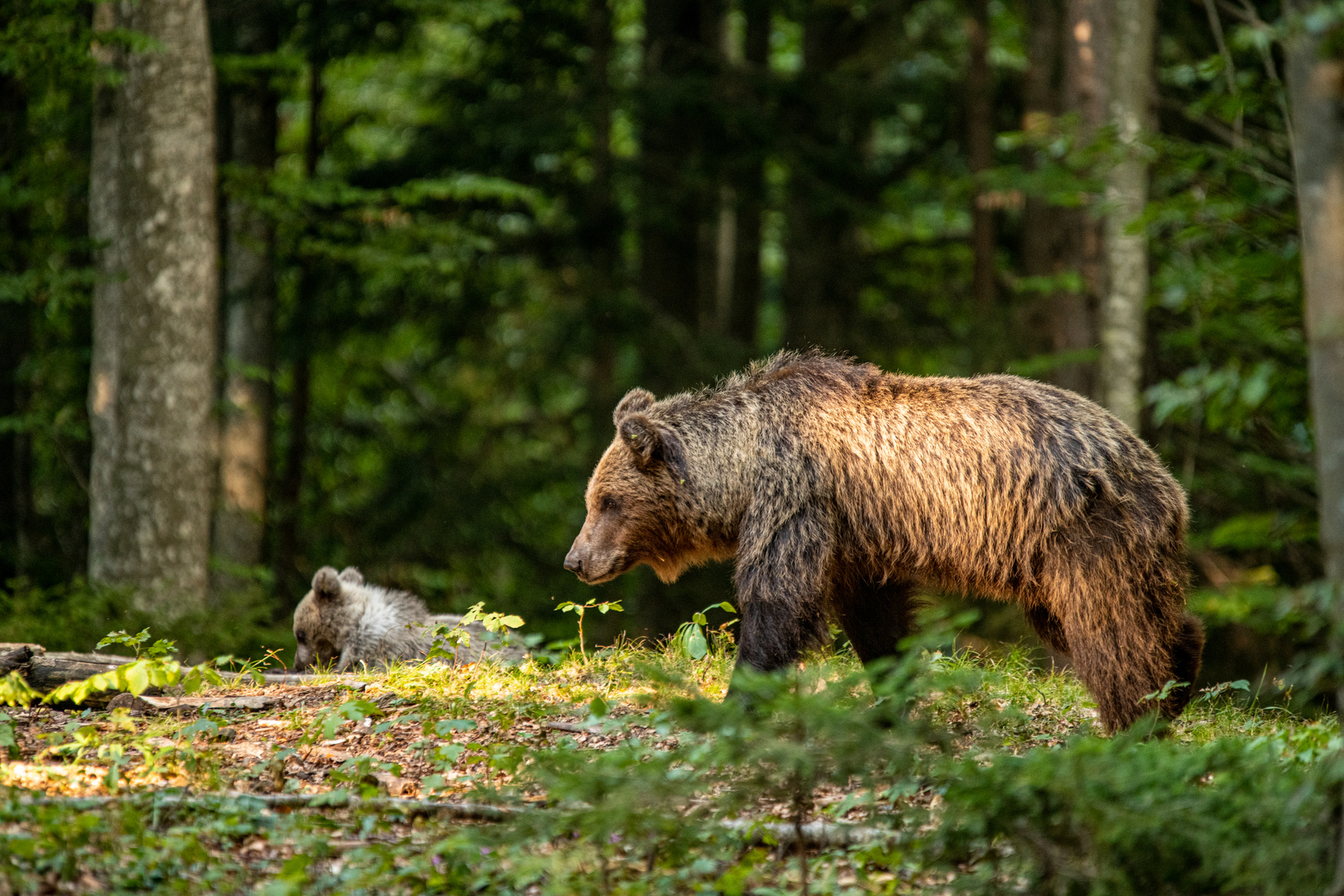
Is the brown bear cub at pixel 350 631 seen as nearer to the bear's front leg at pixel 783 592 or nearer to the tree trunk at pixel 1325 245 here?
the bear's front leg at pixel 783 592

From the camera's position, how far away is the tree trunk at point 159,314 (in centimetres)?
1060

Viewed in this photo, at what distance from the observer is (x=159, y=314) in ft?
35.3

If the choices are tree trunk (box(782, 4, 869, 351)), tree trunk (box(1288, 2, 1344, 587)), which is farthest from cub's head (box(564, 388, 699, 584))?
tree trunk (box(782, 4, 869, 351))

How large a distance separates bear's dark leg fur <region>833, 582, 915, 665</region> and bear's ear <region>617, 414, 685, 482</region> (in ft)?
3.80

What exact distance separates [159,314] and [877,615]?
7036mm

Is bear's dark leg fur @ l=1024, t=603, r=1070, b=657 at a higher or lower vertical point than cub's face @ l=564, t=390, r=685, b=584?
lower

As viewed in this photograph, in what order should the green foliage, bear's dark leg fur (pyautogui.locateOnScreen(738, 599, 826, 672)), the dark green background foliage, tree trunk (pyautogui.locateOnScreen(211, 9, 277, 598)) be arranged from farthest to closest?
1. tree trunk (pyautogui.locateOnScreen(211, 9, 277, 598))
2. the dark green background foliage
3. bear's dark leg fur (pyautogui.locateOnScreen(738, 599, 826, 672))
4. the green foliage

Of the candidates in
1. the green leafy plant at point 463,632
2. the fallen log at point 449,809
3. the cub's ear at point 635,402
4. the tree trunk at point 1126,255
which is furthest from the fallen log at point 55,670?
the tree trunk at point 1126,255

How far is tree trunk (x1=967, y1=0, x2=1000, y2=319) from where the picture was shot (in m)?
18.0

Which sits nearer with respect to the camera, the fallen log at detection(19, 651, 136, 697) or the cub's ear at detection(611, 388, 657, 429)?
the fallen log at detection(19, 651, 136, 697)

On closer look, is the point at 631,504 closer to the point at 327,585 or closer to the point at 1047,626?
the point at 1047,626

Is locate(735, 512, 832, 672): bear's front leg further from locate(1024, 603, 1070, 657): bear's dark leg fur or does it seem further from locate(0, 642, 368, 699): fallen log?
locate(0, 642, 368, 699): fallen log

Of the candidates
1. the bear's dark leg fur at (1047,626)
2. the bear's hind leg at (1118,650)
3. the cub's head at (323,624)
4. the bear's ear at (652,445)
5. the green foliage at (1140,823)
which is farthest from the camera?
the cub's head at (323,624)

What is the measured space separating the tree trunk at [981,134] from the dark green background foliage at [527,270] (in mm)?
539
